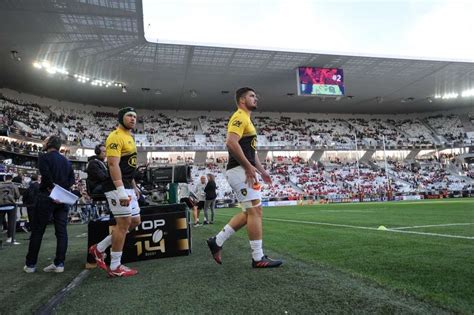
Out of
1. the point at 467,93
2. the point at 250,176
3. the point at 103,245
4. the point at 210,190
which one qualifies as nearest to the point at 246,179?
the point at 250,176

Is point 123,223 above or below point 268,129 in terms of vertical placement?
below

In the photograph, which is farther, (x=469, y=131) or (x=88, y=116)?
(x=469, y=131)

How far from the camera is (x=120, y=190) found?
408 cm

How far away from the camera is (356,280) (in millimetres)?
3213

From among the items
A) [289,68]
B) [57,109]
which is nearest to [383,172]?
[289,68]

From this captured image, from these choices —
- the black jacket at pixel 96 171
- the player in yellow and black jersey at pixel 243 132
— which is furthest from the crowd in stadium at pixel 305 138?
the player in yellow and black jersey at pixel 243 132

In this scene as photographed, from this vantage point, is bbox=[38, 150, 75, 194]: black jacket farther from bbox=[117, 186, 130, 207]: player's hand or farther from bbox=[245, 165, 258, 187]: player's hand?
bbox=[245, 165, 258, 187]: player's hand

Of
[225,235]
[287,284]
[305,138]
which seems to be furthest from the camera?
[305,138]

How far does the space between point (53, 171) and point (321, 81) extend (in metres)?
30.4

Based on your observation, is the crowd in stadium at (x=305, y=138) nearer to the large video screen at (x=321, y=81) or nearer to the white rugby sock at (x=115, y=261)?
the large video screen at (x=321, y=81)

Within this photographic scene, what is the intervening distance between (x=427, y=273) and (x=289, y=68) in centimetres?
3232

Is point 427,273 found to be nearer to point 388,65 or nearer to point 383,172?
point 388,65

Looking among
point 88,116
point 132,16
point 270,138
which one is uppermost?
point 132,16

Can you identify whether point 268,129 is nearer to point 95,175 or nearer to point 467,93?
point 467,93
